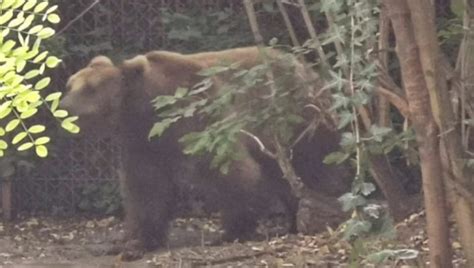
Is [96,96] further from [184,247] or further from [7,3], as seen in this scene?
[7,3]

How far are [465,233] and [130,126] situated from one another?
9.79 feet

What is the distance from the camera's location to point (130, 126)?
22.5ft

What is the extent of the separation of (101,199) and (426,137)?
15.0 feet

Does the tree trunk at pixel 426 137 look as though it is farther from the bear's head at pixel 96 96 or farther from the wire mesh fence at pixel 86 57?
the wire mesh fence at pixel 86 57

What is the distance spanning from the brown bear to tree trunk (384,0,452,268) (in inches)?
109

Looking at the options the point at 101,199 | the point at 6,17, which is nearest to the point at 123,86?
the point at 101,199

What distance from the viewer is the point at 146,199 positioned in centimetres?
690

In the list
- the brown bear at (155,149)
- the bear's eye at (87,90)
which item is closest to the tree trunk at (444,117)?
the brown bear at (155,149)

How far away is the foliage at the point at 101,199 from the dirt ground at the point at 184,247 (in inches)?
3.3

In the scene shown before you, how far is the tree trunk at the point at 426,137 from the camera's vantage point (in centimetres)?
398

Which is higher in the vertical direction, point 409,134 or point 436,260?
point 409,134

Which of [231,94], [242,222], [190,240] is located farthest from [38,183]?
[231,94]

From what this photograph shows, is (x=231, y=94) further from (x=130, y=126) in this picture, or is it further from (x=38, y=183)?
(x=38, y=183)

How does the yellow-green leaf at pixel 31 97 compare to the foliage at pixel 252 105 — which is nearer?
the yellow-green leaf at pixel 31 97
